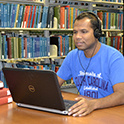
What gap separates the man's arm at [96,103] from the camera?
1.28 m

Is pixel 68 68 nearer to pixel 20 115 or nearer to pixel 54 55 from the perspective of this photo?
pixel 20 115

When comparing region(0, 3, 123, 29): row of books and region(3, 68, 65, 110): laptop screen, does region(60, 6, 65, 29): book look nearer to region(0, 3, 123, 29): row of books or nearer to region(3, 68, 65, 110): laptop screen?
region(0, 3, 123, 29): row of books

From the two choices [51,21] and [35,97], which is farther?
[51,21]

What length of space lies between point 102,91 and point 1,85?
712 millimetres

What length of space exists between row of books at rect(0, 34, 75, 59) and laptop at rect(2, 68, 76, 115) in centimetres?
182

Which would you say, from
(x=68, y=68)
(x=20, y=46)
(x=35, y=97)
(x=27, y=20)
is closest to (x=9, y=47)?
(x=20, y=46)

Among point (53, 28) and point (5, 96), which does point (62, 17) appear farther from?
point (5, 96)

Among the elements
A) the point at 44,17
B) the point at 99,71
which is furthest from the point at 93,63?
the point at 44,17

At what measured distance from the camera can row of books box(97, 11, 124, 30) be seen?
4.28 meters

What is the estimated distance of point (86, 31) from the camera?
71.2 inches

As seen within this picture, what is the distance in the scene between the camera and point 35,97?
134 cm

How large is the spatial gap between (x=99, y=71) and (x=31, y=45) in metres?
1.78

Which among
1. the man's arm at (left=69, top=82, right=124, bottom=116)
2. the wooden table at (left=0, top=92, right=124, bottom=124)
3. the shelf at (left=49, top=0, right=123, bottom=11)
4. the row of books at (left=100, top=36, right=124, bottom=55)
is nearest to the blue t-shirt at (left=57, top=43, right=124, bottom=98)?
the man's arm at (left=69, top=82, right=124, bottom=116)

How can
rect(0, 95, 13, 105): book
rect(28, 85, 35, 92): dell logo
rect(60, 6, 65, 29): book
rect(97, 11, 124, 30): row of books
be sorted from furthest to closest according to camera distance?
1. rect(97, 11, 124, 30): row of books
2. rect(60, 6, 65, 29): book
3. rect(0, 95, 13, 105): book
4. rect(28, 85, 35, 92): dell logo
